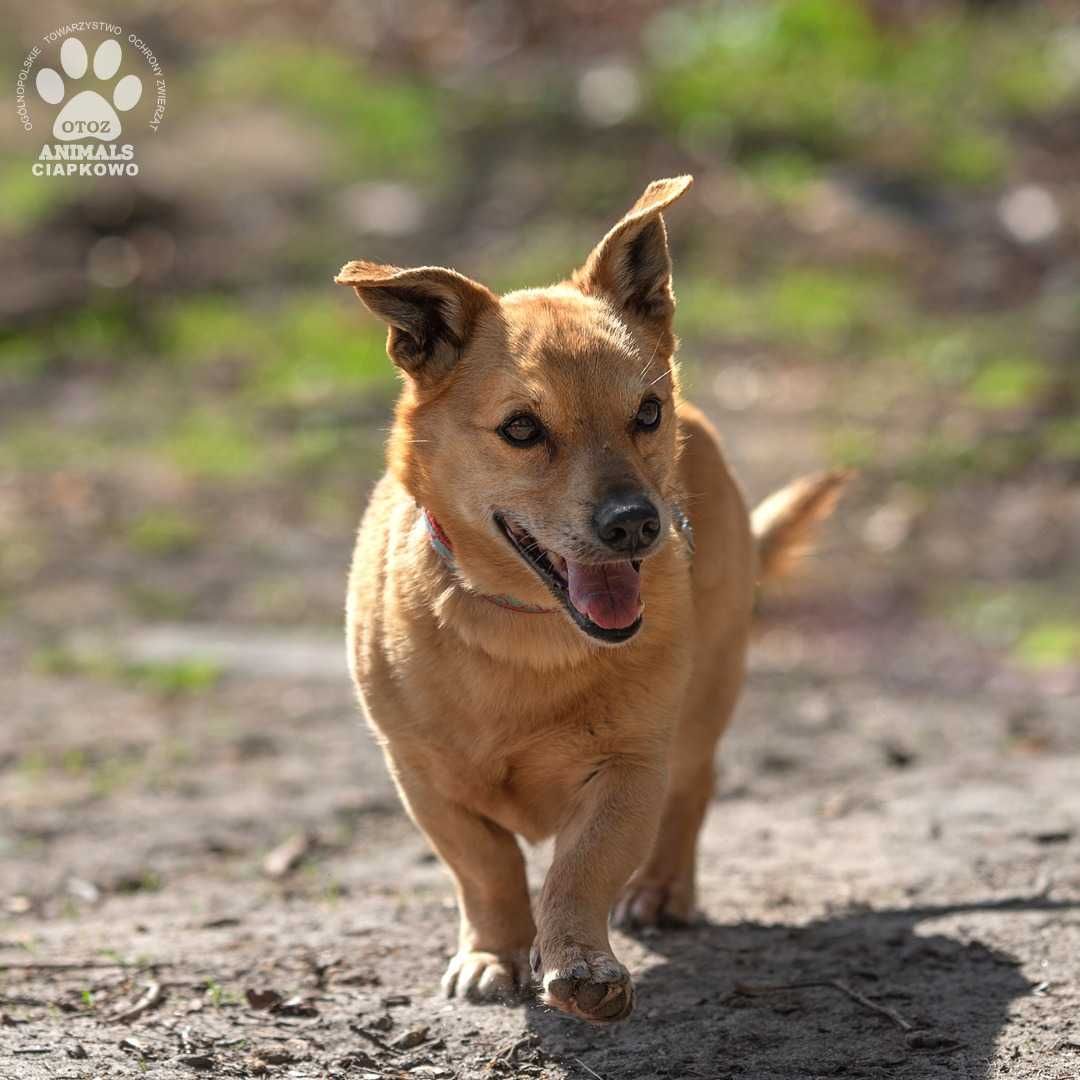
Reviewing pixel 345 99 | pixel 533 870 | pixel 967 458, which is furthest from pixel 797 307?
pixel 533 870

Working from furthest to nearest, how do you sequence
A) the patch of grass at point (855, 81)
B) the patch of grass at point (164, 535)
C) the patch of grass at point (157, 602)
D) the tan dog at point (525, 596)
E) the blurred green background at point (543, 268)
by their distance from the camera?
1. the patch of grass at point (855, 81)
2. the patch of grass at point (164, 535)
3. the blurred green background at point (543, 268)
4. the patch of grass at point (157, 602)
5. the tan dog at point (525, 596)

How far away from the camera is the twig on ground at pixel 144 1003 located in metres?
4.25

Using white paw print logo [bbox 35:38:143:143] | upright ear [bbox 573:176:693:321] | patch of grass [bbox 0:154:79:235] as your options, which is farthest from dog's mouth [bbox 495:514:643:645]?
patch of grass [bbox 0:154:79:235]

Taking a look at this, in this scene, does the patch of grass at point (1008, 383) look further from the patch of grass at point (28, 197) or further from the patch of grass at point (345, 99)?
the patch of grass at point (28, 197)

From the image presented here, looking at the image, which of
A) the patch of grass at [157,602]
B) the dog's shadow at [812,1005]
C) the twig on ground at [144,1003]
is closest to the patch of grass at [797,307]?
the patch of grass at [157,602]

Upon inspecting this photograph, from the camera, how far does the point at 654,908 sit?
5121mm

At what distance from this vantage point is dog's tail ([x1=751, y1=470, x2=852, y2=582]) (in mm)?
5922

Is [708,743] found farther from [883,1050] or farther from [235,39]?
[235,39]

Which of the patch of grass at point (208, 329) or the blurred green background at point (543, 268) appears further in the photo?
the patch of grass at point (208, 329)

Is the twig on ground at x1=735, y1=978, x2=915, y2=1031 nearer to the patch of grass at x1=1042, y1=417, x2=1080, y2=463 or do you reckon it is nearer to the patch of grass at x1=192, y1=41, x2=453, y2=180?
the patch of grass at x1=1042, y1=417, x2=1080, y2=463

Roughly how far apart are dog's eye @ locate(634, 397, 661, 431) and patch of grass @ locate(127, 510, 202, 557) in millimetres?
5515

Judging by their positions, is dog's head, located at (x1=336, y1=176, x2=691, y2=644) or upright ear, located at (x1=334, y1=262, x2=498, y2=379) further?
upright ear, located at (x1=334, y1=262, x2=498, y2=379)

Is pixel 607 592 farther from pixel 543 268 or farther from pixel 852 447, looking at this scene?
pixel 543 268

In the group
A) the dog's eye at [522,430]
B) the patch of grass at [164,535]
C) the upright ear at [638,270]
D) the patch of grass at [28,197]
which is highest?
the patch of grass at [28,197]
